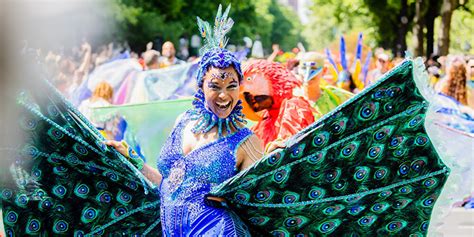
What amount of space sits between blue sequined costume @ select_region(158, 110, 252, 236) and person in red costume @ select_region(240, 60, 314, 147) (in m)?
2.10

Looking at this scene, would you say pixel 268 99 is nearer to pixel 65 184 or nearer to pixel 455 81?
pixel 65 184

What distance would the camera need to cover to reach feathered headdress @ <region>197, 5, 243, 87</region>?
4723mm

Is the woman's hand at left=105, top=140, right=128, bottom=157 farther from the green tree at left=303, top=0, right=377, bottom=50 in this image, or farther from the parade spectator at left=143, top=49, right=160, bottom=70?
the green tree at left=303, top=0, right=377, bottom=50

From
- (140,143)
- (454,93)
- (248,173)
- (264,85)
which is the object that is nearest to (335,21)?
(454,93)

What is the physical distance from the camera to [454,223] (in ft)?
28.6

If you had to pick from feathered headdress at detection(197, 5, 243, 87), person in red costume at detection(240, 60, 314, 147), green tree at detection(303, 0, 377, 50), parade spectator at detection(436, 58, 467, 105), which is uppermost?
feathered headdress at detection(197, 5, 243, 87)

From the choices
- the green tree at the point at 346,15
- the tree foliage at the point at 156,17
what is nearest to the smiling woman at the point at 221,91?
the green tree at the point at 346,15

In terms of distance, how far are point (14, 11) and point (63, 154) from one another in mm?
4172

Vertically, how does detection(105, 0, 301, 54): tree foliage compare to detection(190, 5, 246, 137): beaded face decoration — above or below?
below

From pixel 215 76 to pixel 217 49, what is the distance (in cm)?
Result: 18

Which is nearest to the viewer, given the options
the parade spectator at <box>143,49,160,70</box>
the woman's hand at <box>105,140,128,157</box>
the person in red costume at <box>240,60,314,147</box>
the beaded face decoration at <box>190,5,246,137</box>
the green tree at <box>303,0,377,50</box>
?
the beaded face decoration at <box>190,5,246,137</box>

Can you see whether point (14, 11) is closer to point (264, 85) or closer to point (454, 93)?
point (264, 85)

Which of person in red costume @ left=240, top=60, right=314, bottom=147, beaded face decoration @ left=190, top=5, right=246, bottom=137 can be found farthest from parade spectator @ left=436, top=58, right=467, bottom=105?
beaded face decoration @ left=190, top=5, right=246, bottom=137

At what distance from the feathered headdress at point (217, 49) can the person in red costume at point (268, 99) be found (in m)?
1.89
